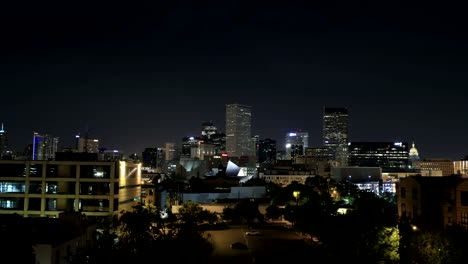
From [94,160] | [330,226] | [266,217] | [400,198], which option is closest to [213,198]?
[266,217]

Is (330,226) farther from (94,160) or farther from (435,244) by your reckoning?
(94,160)

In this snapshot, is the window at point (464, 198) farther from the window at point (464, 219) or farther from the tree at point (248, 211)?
the tree at point (248, 211)

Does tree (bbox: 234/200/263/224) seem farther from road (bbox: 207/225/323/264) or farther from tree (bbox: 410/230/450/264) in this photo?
tree (bbox: 410/230/450/264)

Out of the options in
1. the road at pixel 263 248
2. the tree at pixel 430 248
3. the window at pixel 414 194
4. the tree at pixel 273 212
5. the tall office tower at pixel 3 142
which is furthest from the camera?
the tall office tower at pixel 3 142

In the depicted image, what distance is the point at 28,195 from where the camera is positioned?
4775 centimetres

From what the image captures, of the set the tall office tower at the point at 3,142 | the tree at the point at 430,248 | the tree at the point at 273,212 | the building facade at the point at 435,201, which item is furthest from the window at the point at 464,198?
the tall office tower at the point at 3,142

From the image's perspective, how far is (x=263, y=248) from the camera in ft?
134

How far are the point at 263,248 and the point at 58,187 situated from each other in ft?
69.0

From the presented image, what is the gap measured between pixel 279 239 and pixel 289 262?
13328mm

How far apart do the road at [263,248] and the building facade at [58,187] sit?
11.5m

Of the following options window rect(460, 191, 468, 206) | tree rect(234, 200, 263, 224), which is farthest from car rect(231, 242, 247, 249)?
tree rect(234, 200, 263, 224)

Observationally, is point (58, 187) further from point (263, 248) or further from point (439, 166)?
point (439, 166)

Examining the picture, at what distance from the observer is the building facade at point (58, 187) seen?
4759 cm

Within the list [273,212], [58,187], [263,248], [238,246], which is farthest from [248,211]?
[58,187]
